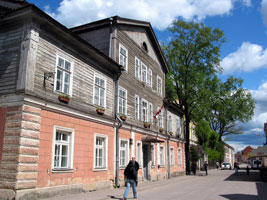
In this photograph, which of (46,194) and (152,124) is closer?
(46,194)

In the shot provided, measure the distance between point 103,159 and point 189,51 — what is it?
74.5 feet

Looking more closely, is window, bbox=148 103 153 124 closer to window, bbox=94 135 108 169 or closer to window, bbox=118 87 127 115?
window, bbox=118 87 127 115

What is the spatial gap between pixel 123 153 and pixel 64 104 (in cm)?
676

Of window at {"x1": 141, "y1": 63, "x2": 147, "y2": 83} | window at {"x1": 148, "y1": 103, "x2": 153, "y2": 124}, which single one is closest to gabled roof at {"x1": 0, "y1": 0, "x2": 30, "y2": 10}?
window at {"x1": 141, "y1": 63, "x2": 147, "y2": 83}

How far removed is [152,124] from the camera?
22.1 m

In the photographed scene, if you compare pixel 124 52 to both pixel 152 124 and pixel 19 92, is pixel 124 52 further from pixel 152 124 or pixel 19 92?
pixel 19 92

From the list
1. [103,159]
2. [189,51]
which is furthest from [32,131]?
[189,51]

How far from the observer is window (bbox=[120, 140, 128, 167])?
16.7 meters

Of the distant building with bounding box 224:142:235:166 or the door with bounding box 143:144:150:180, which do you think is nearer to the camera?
the door with bounding box 143:144:150:180

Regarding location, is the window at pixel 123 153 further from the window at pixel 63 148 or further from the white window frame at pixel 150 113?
the window at pixel 63 148

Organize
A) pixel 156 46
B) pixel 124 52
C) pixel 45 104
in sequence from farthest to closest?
pixel 156 46, pixel 124 52, pixel 45 104

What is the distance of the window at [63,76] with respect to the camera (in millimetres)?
11669

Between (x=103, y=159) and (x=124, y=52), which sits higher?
(x=124, y=52)

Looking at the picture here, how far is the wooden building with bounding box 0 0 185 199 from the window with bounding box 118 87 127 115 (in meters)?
0.06
